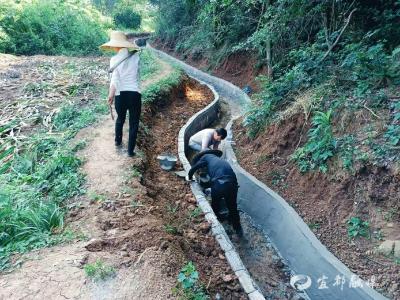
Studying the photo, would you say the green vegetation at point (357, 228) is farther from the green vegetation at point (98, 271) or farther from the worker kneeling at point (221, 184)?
the green vegetation at point (98, 271)

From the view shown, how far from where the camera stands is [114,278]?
329 centimetres

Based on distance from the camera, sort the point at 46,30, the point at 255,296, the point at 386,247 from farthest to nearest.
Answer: the point at 46,30, the point at 386,247, the point at 255,296

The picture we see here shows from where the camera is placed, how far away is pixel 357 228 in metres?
4.64

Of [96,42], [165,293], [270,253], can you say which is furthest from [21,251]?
[96,42]

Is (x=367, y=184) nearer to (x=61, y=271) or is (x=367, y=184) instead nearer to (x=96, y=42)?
(x=61, y=271)

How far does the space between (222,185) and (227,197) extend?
0.84ft

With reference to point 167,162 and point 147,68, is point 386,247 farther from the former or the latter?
point 147,68

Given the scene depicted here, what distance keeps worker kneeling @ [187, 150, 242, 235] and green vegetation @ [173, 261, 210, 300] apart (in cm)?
166

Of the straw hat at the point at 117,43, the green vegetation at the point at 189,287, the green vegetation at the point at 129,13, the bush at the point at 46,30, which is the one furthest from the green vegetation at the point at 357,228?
the green vegetation at the point at 129,13

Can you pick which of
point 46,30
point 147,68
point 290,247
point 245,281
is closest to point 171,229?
point 245,281

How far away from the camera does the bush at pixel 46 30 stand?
15.5 m

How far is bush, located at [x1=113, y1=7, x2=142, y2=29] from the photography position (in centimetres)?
3306

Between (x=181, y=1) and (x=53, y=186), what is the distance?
1788 centimetres

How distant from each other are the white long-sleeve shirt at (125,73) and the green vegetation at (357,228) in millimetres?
4104
